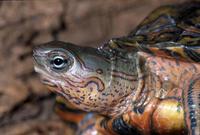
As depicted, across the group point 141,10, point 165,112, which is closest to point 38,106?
point 141,10

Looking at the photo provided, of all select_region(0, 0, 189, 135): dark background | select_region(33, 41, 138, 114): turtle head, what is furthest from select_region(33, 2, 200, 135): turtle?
select_region(0, 0, 189, 135): dark background

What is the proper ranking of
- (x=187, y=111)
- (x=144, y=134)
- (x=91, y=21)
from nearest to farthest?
(x=187, y=111), (x=144, y=134), (x=91, y=21)

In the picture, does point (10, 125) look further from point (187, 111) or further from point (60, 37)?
point (187, 111)

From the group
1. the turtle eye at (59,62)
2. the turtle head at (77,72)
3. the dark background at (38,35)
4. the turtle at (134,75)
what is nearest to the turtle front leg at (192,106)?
the turtle at (134,75)

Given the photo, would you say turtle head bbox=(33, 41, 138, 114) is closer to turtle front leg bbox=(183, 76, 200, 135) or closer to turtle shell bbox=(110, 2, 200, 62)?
turtle shell bbox=(110, 2, 200, 62)

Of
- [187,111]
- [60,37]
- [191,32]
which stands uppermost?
A: [60,37]

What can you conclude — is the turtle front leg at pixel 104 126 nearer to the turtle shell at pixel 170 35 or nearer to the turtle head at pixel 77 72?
the turtle head at pixel 77 72

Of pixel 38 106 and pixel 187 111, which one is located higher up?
pixel 38 106
